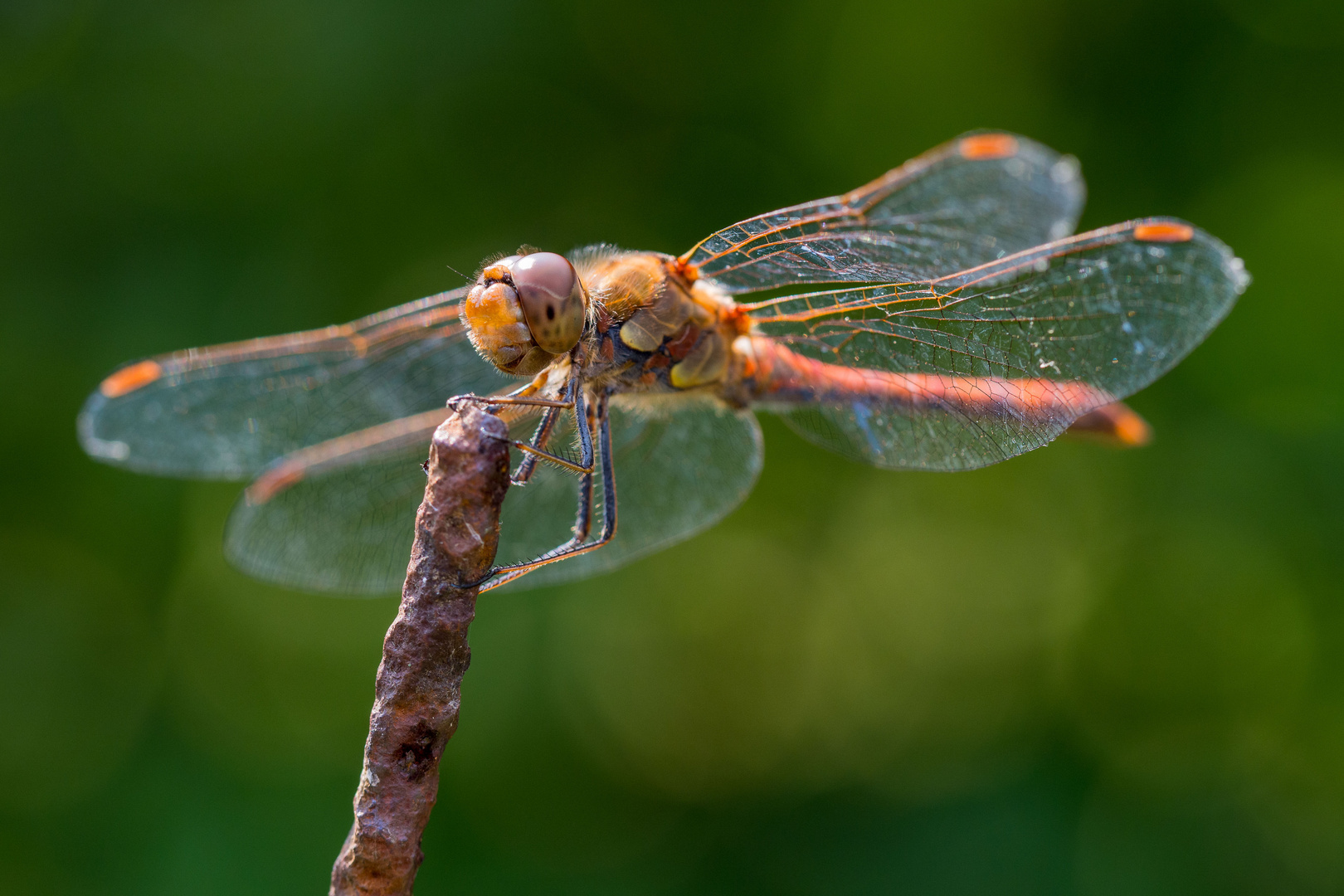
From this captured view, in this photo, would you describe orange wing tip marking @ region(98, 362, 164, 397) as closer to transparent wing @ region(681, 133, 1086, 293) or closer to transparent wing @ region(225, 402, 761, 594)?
transparent wing @ region(225, 402, 761, 594)

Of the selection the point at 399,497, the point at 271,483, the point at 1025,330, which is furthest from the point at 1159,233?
the point at 271,483

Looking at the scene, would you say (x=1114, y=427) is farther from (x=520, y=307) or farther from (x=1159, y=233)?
(x=520, y=307)

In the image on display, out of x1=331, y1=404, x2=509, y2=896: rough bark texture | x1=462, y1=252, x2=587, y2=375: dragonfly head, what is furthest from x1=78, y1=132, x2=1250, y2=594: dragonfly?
x1=331, y1=404, x2=509, y2=896: rough bark texture

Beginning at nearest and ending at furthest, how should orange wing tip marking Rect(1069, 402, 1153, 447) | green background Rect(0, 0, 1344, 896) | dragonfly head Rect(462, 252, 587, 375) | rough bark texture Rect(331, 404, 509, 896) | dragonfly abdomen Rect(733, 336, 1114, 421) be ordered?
rough bark texture Rect(331, 404, 509, 896), dragonfly head Rect(462, 252, 587, 375), dragonfly abdomen Rect(733, 336, 1114, 421), orange wing tip marking Rect(1069, 402, 1153, 447), green background Rect(0, 0, 1344, 896)

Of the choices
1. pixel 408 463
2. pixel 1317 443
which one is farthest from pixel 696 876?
pixel 1317 443

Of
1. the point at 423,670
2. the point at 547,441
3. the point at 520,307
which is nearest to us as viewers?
the point at 423,670
